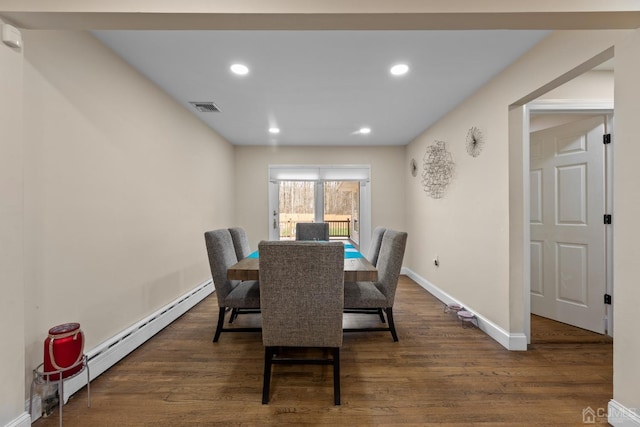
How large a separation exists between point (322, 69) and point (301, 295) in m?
1.84

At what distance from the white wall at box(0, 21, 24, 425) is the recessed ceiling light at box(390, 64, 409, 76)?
92.7 inches

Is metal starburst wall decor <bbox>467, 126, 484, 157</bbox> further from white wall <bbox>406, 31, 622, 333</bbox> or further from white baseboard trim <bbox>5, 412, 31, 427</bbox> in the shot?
white baseboard trim <bbox>5, 412, 31, 427</bbox>

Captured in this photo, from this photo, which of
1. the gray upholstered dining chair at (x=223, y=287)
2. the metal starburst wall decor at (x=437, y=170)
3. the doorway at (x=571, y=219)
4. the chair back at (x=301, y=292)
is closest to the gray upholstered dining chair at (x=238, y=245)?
the gray upholstered dining chair at (x=223, y=287)

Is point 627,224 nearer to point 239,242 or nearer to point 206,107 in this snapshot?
point 239,242

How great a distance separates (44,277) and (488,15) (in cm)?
277

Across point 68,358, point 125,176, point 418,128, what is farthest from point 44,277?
point 418,128

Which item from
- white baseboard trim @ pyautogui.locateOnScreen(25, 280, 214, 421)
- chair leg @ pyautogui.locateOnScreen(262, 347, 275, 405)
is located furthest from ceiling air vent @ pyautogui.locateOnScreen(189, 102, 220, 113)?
chair leg @ pyautogui.locateOnScreen(262, 347, 275, 405)

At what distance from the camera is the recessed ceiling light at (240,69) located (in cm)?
209

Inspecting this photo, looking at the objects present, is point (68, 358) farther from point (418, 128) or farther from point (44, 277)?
point (418, 128)

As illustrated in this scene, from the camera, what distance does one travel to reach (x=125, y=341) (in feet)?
6.61

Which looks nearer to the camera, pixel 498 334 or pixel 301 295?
pixel 301 295

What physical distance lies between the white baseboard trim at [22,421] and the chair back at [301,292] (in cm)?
124

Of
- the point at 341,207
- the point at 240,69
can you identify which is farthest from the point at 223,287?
the point at 341,207

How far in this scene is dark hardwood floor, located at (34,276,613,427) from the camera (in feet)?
4.78
